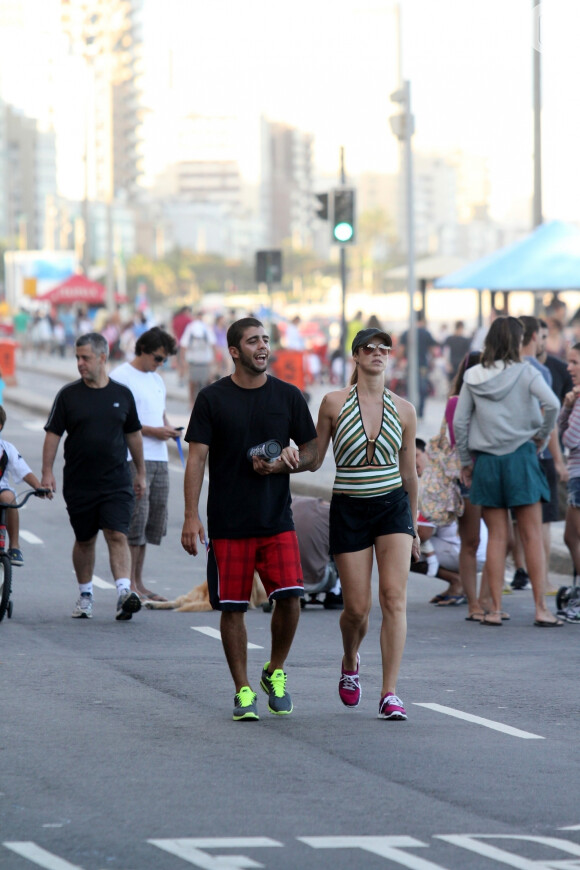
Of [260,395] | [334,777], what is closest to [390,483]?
[260,395]

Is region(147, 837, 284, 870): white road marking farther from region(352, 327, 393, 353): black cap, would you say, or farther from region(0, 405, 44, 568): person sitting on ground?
region(0, 405, 44, 568): person sitting on ground

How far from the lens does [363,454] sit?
292 inches

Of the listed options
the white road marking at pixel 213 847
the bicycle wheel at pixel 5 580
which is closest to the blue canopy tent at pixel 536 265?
the bicycle wheel at pixel 5 580

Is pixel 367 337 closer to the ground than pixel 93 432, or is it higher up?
higher up

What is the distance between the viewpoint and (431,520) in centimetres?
1066

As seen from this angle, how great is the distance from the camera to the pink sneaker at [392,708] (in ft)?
24.0

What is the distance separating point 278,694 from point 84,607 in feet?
11.2

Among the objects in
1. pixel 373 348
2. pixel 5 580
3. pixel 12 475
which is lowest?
pixel 5 580

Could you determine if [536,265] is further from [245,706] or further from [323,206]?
[245,706]

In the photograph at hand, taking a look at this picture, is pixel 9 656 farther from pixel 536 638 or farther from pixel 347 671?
pixel 536 638

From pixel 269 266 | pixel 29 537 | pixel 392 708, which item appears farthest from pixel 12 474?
pixel 269 266

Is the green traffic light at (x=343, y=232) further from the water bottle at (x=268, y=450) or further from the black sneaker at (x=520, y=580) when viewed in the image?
the water bottle at (x=268, y=450)

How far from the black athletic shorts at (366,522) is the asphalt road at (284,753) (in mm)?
808

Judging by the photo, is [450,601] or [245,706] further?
[450,601]
